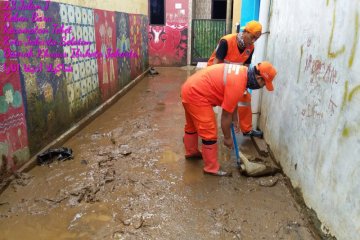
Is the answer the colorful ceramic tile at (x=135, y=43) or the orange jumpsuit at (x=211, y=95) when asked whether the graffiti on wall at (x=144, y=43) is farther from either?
the orange jumpsuit at (x=211, y=95)

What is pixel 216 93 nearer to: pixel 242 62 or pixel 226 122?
pixel 226 122

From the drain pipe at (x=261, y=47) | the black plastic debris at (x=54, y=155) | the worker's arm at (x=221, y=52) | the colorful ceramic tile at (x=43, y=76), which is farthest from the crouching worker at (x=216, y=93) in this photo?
the colorful ceramic tile at (x=43, y=76)

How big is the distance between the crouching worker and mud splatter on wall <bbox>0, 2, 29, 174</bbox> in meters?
1.95

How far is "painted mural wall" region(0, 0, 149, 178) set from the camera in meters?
3.71

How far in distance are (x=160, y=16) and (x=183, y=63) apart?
233 centimetres

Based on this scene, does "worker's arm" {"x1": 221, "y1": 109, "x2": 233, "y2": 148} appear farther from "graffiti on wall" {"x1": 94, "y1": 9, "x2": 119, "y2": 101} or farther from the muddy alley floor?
"graffiti on wall" {"x1": 94, "y1": 9, "x2": 119, "y2": 101}

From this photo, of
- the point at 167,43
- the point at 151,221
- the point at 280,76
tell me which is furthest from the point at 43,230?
the point at 167,43

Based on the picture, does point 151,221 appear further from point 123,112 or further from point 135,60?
point 135,60

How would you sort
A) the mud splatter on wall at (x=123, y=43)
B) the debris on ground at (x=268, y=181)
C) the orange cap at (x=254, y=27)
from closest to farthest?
the debris on ground at (x=268, y=181)
the orange cap at (x=254, y=27)
the mud splatter on wall at (x=123, y=43)

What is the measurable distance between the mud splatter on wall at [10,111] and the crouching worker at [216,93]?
6.40 feet

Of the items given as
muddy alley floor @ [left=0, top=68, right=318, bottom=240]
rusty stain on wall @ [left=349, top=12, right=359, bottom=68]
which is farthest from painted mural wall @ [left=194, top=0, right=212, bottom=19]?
rusty stain on wall @ [left=349, top=12, right=359, bottom=68]

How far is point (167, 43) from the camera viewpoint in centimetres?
1426

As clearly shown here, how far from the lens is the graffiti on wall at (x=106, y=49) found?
6.81 m

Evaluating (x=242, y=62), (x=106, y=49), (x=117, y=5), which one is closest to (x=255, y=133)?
(x=242, y=62)
